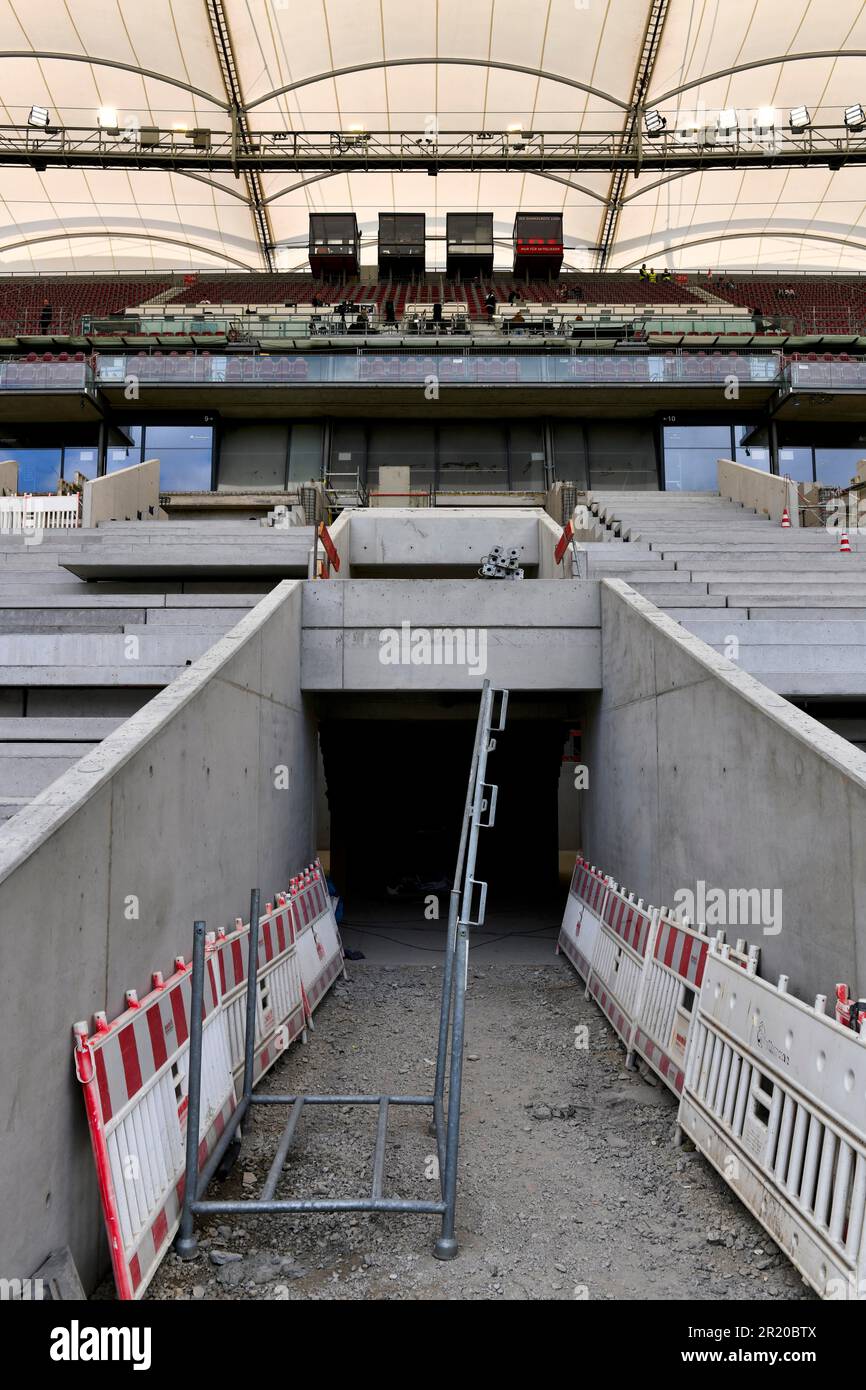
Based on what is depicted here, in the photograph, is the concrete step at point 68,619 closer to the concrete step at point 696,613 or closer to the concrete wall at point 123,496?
the concrete step at point 696,613

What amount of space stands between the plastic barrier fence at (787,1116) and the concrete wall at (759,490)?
14.9 metres

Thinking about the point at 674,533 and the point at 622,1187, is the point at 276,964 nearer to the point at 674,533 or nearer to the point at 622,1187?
the point at 622,1187

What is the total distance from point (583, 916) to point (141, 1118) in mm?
6327

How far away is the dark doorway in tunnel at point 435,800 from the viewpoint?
16.3 metres

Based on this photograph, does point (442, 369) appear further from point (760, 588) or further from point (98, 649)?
point (98, 649)

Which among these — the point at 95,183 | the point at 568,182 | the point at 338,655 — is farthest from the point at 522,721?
the point at 95,183

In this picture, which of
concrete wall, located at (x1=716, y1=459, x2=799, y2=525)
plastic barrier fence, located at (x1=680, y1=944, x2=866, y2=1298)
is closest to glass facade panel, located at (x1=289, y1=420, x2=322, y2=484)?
concrete wall, located at (x1=716, y1=459, x2=799, y2=525)

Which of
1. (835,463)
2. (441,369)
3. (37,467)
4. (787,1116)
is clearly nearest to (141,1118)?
(787,1116)

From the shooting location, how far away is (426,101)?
36906 millimetres

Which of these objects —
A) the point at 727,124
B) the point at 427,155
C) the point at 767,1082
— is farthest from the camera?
the point at 727,124

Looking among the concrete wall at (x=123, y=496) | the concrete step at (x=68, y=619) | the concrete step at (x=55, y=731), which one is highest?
the concrete wall at (x=123, y=496)

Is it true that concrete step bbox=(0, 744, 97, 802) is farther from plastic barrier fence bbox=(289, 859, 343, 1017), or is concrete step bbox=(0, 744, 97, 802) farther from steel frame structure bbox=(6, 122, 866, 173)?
steel frame structure bbox=(6, 122, 866, 173)

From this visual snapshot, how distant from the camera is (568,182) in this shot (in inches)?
1620

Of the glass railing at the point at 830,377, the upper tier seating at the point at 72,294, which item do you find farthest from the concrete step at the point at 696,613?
the upper tier seating at the point at 72,294
